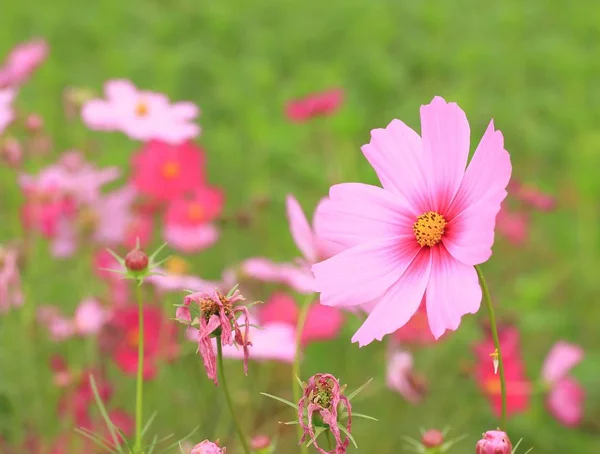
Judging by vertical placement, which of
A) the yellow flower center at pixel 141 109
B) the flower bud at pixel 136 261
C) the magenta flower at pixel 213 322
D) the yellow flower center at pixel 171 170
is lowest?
the magenta flower at pixel 213 322

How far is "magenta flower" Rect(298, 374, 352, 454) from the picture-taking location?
415 mm

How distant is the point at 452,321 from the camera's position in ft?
1.39

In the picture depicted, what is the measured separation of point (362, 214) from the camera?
0.48 metres

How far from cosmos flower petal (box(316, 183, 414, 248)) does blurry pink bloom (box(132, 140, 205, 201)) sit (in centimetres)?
78

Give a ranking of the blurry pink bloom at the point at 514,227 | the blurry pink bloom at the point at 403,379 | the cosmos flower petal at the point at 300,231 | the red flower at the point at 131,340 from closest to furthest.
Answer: the cosmos flower petal at the point at 300,231, the blurry pink bloom at the point at 403,379, the red flower at the point at 131,340, the blurry pink bloom at the point at 514,227

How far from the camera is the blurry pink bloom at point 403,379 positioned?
90 centimetres

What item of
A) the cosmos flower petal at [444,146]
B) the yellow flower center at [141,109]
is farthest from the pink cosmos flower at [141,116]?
the cosmos flower petal at [444,146]

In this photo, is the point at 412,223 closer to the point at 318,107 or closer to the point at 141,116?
the point at 141,116

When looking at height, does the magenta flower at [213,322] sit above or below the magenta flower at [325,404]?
above

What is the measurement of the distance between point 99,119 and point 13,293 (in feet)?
0.63

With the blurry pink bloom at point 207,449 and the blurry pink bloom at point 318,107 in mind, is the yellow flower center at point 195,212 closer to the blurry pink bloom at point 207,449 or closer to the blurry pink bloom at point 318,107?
the blurry pink bloom at point 318,107

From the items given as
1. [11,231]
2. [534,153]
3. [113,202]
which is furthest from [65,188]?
[534,153]

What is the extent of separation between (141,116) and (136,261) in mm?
463

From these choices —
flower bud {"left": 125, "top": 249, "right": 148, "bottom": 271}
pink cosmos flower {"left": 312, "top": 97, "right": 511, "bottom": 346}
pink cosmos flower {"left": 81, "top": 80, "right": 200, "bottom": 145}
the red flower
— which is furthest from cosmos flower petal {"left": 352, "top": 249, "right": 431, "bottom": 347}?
the red flower
